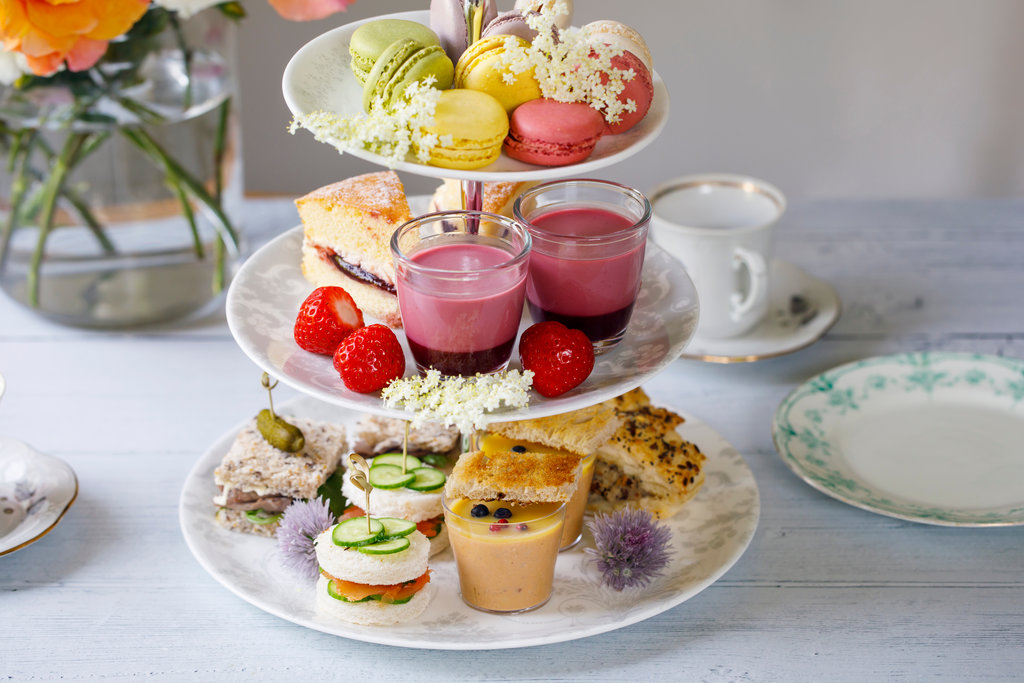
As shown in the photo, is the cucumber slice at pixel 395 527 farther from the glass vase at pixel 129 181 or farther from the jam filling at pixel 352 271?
the glass vase at pixel 129 181

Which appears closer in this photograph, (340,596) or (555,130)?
(555,130)

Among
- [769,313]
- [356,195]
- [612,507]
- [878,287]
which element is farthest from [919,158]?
Result: [356,195]

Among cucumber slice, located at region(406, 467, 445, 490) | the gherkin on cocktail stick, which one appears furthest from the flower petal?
cucumber slice, located at region(406, 467, 445, 490)

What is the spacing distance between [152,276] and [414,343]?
3.23 ft

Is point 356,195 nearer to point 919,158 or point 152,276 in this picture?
point 152,276

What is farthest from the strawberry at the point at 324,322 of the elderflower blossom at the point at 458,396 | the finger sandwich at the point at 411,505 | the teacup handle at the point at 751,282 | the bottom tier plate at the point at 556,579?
the teacup handle at the point at 751,282

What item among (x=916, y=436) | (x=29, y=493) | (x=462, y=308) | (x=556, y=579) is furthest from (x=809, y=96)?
(x=29, y=493)

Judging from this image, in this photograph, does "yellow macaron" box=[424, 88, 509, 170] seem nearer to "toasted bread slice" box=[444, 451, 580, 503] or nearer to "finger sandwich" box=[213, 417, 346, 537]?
"toasted bread slice" box=[444, 451, 580, 503]

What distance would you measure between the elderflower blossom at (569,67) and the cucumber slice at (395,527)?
0.55 m

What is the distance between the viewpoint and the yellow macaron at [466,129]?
39.3 inches

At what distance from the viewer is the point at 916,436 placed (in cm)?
158

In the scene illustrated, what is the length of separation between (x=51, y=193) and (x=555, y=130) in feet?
3.66

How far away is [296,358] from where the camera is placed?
117 centimetres

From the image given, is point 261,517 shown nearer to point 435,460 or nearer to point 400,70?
point 435,460
